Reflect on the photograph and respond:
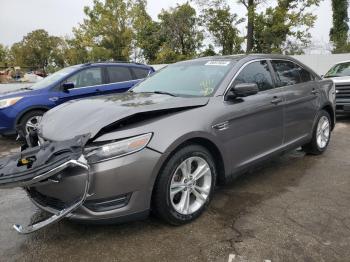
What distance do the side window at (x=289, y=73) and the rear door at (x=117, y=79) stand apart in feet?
14.2

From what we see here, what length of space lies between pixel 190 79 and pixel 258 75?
0.89 m

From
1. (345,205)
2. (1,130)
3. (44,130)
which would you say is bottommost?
(345,205)

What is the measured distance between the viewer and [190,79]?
4.22m

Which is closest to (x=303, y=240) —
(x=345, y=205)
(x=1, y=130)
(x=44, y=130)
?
(x=345, y=205)

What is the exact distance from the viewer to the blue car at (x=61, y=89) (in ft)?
23.3

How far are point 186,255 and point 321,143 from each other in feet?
12.1

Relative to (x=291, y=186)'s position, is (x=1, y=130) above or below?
above

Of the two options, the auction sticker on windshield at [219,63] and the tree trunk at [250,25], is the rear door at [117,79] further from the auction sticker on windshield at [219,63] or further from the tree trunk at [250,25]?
the tree trunk at [250,25]

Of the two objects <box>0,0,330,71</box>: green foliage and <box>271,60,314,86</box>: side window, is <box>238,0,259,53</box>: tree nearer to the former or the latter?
<box>0,0,330,71</box>: green foliage

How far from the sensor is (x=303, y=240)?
3.06 metres

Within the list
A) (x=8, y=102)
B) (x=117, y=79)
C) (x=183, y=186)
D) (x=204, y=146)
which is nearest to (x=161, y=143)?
(x=183, y=186)

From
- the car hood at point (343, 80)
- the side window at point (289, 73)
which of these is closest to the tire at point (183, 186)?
the side window at point (289, 73)

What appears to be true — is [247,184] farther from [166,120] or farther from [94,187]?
[94,187]

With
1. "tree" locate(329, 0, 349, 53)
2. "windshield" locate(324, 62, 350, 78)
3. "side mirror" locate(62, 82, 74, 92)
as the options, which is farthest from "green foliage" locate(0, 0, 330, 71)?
"side mirror" locate(62, 82, 74, 92)
